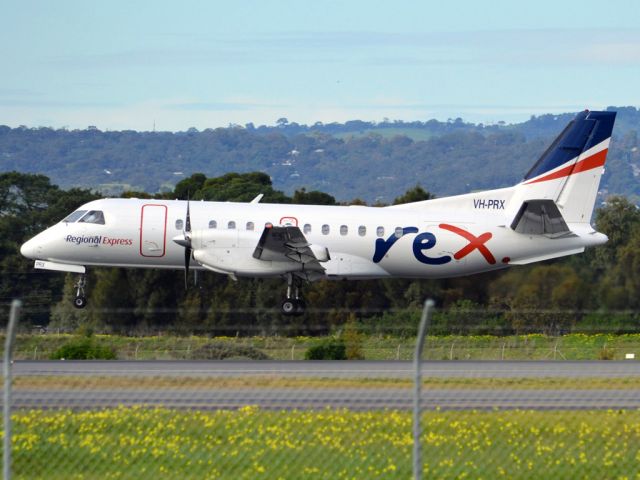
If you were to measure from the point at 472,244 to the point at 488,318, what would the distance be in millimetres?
2354

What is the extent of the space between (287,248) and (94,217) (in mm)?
6155

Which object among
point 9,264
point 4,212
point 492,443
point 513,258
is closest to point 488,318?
point 513,258

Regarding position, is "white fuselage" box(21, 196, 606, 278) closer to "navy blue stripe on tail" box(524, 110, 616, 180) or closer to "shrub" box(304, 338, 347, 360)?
"navy blue stripe on tail" box(524, 110, 616, 180)

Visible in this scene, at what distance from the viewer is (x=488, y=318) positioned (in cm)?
3619

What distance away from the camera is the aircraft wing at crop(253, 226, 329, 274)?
33.8m

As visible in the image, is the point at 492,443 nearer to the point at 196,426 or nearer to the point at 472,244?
the point at 196,426

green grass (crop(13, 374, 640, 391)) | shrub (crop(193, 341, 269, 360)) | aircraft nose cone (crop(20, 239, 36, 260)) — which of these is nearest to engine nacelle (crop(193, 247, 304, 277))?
→ shrub (crop(193, 341, 269, 360))

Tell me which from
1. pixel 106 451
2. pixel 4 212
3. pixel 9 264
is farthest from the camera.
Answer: pixel 4 212

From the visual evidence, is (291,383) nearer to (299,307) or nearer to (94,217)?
(299,307)

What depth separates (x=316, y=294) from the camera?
46.4m

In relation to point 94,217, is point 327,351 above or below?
below

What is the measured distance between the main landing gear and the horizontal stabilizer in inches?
271

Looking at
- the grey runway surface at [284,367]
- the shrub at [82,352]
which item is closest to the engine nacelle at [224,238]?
the shrub at [82,352]

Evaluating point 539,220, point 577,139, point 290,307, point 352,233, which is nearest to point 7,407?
point 290,307
